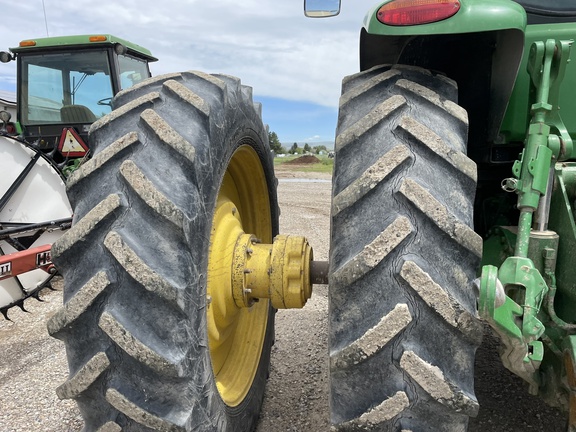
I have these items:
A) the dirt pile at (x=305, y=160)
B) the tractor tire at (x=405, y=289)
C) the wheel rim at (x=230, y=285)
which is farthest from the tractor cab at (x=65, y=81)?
the dirt pile at (x=305, y=160)

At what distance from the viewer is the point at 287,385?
2.67 metres

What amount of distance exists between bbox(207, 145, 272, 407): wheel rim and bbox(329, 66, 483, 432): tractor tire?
1.96 feet

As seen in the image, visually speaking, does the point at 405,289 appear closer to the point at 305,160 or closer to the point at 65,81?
the point at 65,81

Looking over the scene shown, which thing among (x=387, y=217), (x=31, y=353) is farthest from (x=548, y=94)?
(x=31, y=353)

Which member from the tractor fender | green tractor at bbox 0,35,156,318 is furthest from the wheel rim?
green tractor at bbox 0,35,156,318

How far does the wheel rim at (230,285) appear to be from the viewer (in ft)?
5.86

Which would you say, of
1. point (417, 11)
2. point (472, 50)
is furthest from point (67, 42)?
point (417, 11)

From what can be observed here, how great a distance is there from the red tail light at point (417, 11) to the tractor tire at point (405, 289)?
0.95 feet

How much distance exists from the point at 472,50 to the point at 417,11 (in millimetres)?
549

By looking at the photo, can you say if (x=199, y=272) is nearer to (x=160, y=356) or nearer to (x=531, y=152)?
(x=160, y=356)

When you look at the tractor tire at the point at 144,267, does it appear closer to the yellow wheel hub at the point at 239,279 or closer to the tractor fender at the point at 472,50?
the yellow wheel hub at the point at 239,279

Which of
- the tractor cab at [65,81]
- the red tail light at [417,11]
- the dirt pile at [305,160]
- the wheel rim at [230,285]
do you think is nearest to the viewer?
the red tail light at [417,11]

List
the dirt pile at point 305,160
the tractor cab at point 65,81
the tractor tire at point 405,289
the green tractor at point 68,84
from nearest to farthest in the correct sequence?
the tractor tire at point 405,289
the green tractor at point 68,84
the tractor cab at point 65,81
the dirt pile at point 305,160

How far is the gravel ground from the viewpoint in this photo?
7.63 feet
